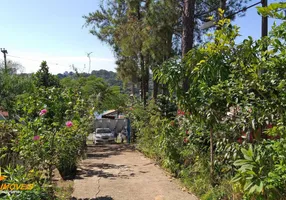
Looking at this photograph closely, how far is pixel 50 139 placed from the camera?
4984mm

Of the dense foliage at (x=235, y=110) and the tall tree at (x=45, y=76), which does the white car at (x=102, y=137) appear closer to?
the tall tree at (x=45, y=76)

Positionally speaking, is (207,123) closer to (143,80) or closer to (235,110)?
(235,110)

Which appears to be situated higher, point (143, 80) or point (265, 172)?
point (143, 80)

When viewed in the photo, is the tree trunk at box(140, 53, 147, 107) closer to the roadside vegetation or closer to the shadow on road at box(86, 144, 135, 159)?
the shadow on road at box(86, 144, 135, 159)

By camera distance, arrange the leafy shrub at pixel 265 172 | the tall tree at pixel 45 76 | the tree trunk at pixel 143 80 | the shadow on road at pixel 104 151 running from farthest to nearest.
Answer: the tree trunk at pixel 143 80 → the shadow on road at pixel 104 151 → the tall tree at pixel 45 76 → the leafy shrub at pixel 265 172

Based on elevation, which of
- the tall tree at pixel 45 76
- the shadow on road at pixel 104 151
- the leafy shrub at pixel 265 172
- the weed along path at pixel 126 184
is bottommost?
the shadow on road at pixel 104 151

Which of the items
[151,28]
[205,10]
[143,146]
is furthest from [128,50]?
[143,146]

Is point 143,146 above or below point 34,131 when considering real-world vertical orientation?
below

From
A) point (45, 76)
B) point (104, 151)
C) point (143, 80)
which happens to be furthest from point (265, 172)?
point (143, 80)

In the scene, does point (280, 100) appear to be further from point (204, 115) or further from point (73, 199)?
point (73, 199)

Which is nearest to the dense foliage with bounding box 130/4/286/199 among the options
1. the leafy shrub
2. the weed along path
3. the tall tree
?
the leafy shrub

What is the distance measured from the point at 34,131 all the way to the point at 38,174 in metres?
0.77

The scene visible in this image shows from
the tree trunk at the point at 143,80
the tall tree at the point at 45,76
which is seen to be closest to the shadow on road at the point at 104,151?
the tree trunk at the point at 143,80

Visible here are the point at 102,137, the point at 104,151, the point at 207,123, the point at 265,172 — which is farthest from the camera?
the point at 102,137
